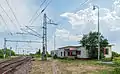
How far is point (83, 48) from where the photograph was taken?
217 feet

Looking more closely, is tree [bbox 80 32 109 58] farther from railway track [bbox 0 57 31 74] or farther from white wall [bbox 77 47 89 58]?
railway track [bbox 0 57 31 74]

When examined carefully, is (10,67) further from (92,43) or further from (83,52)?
(83,52)

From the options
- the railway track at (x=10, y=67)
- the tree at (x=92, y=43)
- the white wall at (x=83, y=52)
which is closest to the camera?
the railway track at (x=10, y=67)

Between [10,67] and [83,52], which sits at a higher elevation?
[83,52]

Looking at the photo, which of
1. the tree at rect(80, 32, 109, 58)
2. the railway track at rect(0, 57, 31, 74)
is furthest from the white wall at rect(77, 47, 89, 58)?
the railway track at rect(0, 57, 31, 74)

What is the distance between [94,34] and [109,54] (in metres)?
6.81

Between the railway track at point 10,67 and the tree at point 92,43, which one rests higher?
the tree at point 92,43

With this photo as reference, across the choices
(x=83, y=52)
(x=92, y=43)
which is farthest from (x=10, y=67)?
(x=83, y=52)

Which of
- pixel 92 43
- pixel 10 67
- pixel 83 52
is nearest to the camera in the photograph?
pixel 10 67

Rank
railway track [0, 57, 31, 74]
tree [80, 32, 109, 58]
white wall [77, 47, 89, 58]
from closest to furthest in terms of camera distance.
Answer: railway track [0, 57, 31, 74] → tree [80, 32, 109, 58] → white wall [77, 47, 89, 58]

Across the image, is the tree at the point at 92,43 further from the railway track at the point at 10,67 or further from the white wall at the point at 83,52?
the railway track at the point at 10,67

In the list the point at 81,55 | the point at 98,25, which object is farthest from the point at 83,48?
the point at 98,25

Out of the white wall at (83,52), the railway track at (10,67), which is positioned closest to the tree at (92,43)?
the white wall at (83,52)

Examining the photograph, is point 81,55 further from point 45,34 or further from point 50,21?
point 50,21
